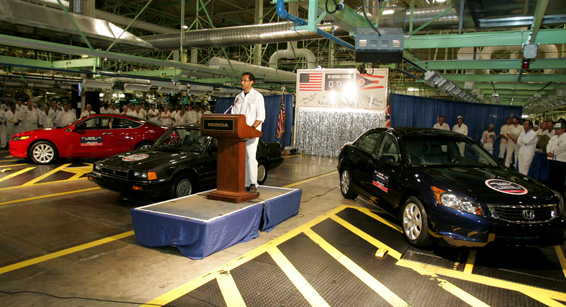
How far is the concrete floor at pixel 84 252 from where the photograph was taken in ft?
10.4

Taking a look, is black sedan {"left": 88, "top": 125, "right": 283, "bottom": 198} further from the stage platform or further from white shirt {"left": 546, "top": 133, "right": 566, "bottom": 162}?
white shirt {"left": 546, "top": 133, "right": 566, "bottom": 162}

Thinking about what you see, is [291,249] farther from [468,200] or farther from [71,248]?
[71,248]

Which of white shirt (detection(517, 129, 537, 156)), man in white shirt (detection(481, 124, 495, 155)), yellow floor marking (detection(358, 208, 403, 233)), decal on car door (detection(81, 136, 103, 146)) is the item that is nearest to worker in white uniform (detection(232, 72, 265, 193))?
yellow floor marking (detection(358, 208, 403, 233))

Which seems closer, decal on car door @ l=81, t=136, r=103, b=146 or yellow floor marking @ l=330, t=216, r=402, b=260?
yellow floor marking @ l=330, t=216, r=402, b=260

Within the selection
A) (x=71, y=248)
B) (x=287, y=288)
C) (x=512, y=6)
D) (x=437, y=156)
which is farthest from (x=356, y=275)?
(x=512, y=6)

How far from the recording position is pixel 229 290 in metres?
3.31

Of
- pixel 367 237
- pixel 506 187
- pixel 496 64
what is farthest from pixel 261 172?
pixel 496 64

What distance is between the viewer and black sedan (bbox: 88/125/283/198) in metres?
5.69

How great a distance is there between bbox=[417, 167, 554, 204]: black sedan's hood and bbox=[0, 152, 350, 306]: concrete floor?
7.06ft

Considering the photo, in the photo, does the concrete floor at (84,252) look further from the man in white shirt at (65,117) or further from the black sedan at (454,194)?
the man in white shirt at (65,117)

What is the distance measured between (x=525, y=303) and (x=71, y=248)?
190 inches

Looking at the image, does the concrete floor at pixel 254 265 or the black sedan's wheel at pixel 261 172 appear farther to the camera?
the black sedan's wheel at pixel 261 172

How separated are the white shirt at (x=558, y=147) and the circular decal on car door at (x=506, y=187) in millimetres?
5308

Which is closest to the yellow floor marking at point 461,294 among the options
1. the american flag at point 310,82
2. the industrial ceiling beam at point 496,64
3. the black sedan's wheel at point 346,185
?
the black sedan's wheel at point 346,185
